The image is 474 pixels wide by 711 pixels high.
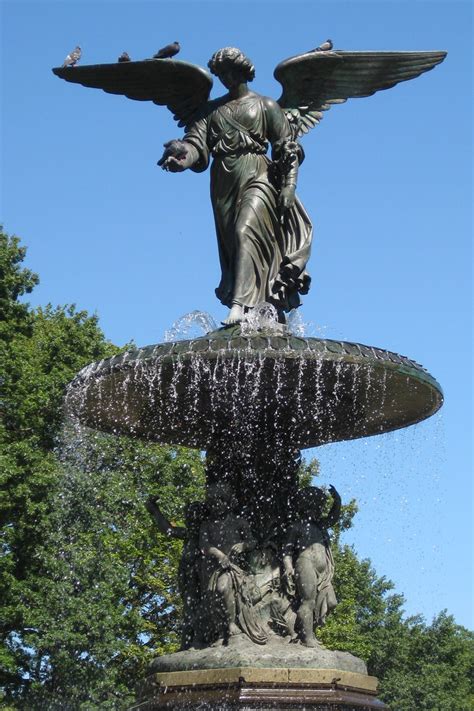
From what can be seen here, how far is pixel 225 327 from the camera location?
9.64m

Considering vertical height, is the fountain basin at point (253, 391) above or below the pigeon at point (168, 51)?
below

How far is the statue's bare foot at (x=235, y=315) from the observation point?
1001 cm

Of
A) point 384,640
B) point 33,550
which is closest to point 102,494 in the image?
point 33,550

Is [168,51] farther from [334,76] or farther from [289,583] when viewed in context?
[289,583]

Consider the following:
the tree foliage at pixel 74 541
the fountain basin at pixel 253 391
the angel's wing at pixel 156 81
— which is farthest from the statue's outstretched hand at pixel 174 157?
the tree foliage at pixel 74 541

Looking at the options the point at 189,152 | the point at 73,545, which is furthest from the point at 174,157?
the point at 73,545

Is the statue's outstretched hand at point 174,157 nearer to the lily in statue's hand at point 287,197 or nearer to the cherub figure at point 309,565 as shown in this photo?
the lily in statue's hand at point 287,197

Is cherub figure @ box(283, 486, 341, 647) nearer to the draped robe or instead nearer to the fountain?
the fountain

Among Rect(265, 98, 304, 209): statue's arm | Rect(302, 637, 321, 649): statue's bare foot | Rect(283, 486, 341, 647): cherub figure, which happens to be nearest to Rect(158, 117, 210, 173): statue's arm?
Rect(265, 98, 304, 209): statue's arm

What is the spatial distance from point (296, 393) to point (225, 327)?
2.74 feet

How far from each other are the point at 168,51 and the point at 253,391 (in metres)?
3.70

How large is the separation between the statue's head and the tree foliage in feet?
37.3

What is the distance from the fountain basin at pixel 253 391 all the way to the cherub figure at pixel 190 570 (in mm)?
824

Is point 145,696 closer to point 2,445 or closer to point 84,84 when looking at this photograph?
point 84,84
